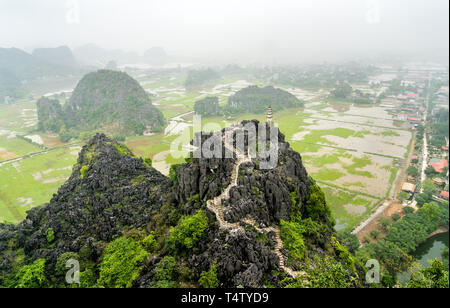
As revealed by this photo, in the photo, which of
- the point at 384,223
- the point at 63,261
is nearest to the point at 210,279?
the point at 63,261

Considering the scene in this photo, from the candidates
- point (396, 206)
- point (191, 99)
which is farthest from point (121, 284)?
point (191, 99)

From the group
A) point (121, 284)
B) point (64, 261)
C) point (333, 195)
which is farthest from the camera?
point (333, 195)

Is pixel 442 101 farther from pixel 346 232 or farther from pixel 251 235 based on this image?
pixel 251 235

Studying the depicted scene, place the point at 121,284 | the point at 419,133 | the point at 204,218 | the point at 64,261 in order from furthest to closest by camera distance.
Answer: the point at 419,133 < the point at 64,261 < the point at 204,218 < the point at 121,284

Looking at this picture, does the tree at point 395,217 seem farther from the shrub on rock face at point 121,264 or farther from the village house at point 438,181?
the shrub on rock face at point 121,264

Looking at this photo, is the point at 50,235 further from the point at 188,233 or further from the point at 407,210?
the point at 407,210

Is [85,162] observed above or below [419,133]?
above

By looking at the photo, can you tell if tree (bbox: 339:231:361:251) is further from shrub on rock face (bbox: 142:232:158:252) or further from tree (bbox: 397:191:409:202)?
shrub on rock face (bbox: 142:232:158:252)
